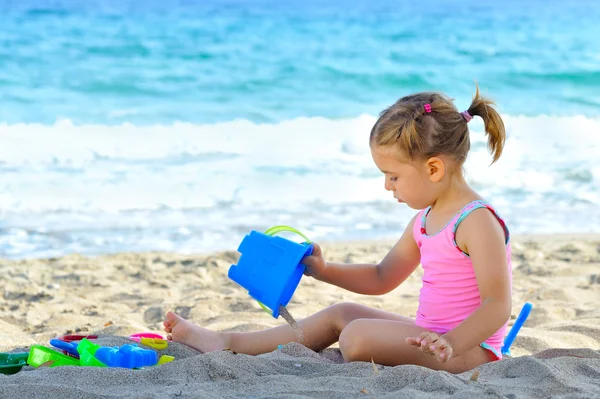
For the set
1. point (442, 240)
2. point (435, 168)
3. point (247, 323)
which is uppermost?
point (435, 168)

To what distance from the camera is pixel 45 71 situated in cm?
1102

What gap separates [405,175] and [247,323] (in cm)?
120

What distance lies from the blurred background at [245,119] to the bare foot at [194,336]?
197 centimetres

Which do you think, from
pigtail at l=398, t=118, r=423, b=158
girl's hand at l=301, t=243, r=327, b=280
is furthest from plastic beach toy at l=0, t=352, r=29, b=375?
pigtail at l=398, t=118, r=423, b=158

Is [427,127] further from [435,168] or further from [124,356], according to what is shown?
[124,356]

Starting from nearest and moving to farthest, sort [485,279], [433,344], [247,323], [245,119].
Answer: [433,344] < [485,279] < [247,323] < [245,119]

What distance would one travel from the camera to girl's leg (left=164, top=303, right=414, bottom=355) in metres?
2.77

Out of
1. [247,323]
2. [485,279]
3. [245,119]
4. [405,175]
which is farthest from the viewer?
[245,119]

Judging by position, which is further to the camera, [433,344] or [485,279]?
[485,279]

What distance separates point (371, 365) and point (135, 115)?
7.31 meters

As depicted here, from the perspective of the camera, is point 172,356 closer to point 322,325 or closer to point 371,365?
point 322,325

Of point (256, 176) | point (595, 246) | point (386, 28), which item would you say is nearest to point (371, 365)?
point (595, 246)

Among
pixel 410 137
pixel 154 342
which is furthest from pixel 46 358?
pixel 410 137

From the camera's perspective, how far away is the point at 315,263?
263cm
